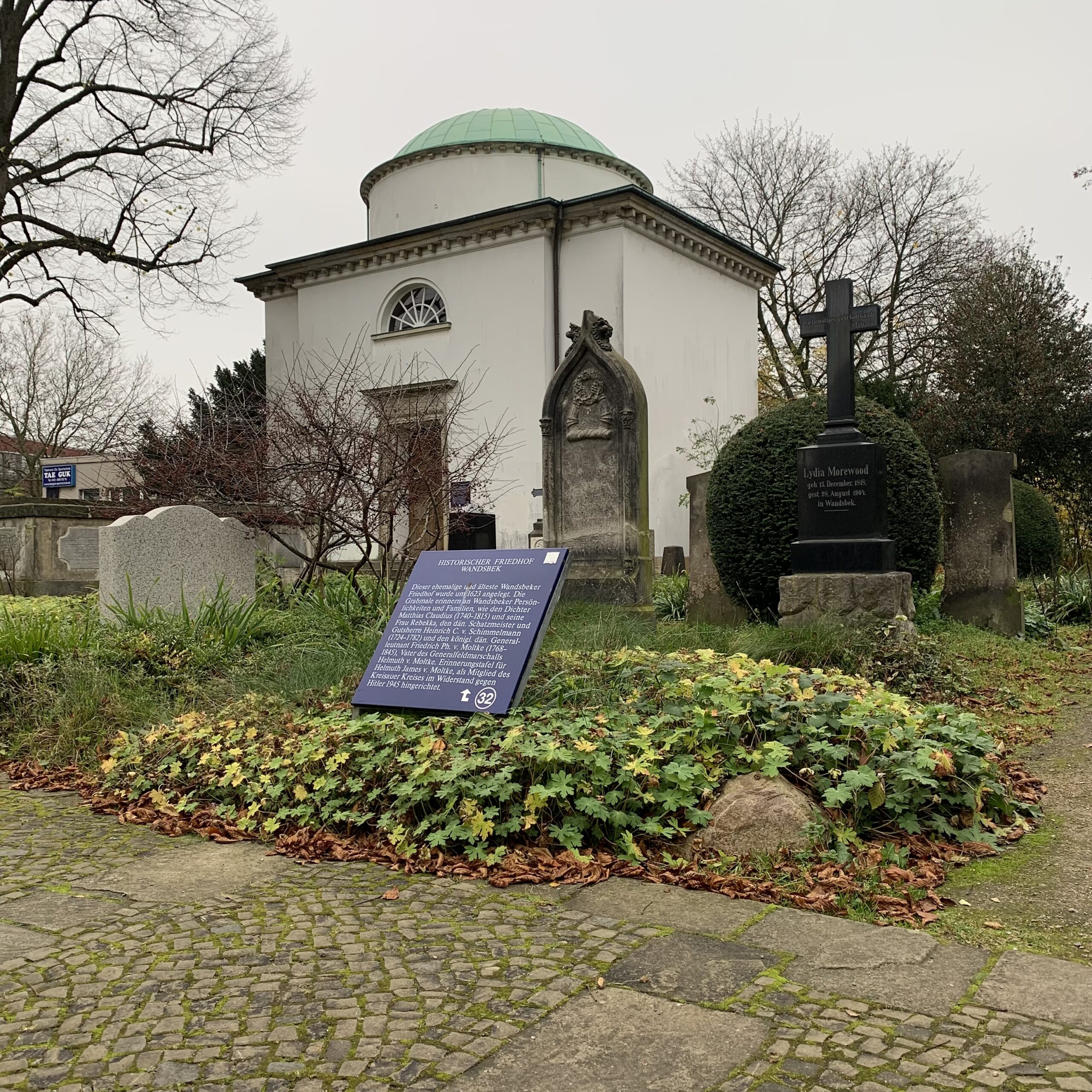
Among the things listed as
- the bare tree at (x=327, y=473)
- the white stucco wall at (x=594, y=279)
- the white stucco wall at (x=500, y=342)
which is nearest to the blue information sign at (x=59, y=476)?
the white stucco wall at (x=500, y=342)

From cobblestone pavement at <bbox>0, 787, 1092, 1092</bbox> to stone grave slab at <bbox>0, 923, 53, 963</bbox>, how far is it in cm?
1

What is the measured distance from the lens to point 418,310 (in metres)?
22.0

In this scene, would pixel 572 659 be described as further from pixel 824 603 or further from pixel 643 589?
pixel 643 589

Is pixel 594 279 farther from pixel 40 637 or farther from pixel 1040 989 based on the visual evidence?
pixel 1040 989

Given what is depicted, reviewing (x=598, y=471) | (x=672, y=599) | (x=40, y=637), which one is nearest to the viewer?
(x=40, y=637)

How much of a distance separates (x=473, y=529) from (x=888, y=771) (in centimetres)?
1335

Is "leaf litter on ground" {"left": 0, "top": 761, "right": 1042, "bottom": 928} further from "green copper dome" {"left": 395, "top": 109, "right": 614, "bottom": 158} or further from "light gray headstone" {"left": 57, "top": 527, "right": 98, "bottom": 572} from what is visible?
"green copper dome" {"left": 395, "top": 109, "right": 614, "bottom": 158}

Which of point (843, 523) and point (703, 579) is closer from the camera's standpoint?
point (843, 523)

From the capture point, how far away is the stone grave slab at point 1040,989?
9.38 ft

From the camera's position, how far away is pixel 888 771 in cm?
459

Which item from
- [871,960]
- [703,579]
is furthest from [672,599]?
[871,960]

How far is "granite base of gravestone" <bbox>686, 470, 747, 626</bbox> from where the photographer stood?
35.5 ft

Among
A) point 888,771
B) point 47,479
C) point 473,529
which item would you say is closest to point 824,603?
point 888,771

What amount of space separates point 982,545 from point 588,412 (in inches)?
173
